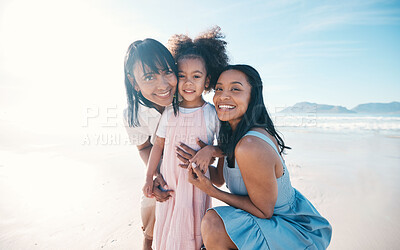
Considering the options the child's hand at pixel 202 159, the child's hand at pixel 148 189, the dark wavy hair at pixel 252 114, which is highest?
the dark wavy hair at pixel 252 114

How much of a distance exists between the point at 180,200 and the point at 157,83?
3.46 feet

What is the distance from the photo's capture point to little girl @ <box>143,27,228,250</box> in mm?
1868

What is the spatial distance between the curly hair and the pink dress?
0.41 meters

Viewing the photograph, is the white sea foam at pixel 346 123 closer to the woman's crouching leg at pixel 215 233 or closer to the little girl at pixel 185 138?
the little girl at pixel 185 138

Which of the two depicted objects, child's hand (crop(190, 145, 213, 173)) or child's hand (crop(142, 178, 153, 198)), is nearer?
child's hand (crop(190, 145, 213, 173))

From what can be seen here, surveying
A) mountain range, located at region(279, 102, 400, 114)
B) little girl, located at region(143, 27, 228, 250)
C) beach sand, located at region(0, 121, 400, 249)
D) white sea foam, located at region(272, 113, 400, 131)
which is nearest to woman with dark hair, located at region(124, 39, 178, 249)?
little girl, located at region(143, 27, 228, 250)

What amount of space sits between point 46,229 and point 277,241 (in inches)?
107

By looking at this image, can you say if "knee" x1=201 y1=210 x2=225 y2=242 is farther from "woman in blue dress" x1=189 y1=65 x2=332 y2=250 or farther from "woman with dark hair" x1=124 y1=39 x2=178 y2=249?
"woman with dark hair" x1=124 y1=39 x2=178 y2=249

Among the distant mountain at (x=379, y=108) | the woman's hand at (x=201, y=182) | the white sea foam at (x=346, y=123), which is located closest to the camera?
the woman's hand at (x=201, y=182)

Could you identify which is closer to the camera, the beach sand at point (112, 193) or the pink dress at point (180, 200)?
the pink dress at point (180, 200)

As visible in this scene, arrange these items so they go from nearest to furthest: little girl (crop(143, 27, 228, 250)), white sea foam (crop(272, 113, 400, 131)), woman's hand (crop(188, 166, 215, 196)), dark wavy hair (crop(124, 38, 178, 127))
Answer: woman's hand (crop(188, 166, 215, 196))
little girl (crop(143, 27, 228, 250))
dark wavy hair (crop(124, 38, 178, 127))
white sea foam (crop(272, 113, 400, 131))

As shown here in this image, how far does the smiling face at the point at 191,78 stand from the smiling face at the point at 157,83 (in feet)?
0.28

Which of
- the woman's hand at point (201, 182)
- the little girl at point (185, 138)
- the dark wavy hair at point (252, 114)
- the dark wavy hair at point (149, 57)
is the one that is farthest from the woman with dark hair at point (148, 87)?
the dark wavy hair at point (252, 114)

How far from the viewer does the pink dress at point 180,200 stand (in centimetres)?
184
